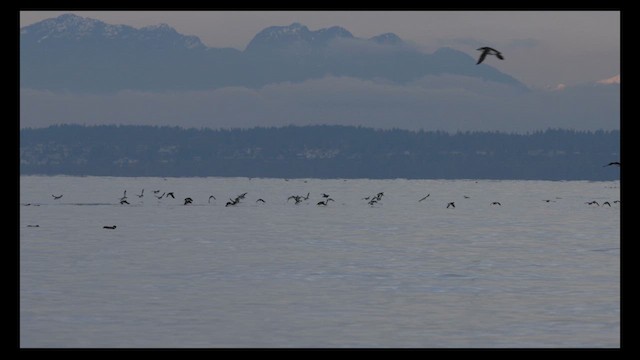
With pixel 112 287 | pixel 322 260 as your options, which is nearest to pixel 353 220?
pixel 322 260

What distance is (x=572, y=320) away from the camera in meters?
26.2

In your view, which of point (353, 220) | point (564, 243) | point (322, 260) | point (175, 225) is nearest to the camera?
point (322, 260)

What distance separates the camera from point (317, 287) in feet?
110

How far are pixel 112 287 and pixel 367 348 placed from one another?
40.3ft

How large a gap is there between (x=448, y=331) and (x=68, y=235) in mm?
35539

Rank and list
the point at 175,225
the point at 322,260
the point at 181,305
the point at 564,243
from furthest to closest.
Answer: the point at 175,225, the point at 564,243, the point at 322,260, the point at 181,305

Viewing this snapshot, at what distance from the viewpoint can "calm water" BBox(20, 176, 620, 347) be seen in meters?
24.0

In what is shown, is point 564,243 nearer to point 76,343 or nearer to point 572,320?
point 572,320

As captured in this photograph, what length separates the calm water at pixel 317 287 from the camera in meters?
24.0

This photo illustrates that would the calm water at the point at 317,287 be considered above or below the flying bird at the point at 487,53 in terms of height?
below

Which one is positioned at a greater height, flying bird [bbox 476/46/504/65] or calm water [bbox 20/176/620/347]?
flying bird [bbox 476/46/504/65]

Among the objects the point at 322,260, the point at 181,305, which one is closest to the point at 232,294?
the point at 181,305

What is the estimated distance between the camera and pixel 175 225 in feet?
225

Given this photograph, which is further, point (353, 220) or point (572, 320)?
point (353, 220)
